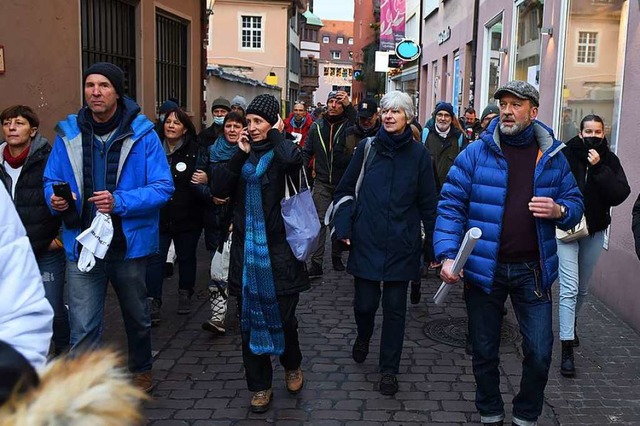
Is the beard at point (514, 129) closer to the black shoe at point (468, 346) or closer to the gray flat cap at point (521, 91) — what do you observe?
the gray flat cap at point (521, 91)

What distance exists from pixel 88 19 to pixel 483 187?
22.5 feet

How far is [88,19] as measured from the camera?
8773 mm

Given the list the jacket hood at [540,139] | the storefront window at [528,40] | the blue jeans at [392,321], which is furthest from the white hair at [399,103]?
the storefront window at [528,40]

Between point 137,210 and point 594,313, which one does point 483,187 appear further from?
point 594,313

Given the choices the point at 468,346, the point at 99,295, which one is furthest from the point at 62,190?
the point at 468,346

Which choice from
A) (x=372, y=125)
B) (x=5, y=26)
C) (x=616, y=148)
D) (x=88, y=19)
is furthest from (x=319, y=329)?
(x=88, y=19)

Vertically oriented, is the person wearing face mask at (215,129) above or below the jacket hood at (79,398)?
above

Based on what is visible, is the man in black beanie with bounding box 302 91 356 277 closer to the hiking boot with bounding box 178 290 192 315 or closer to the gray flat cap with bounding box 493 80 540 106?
the hiking boot with bounding box 178 290 192 315

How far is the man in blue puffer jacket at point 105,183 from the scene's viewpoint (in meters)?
3.84

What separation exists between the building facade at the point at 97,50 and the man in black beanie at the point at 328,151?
300cm

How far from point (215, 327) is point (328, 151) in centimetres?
294

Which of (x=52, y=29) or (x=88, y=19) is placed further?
(x=88, y=19)

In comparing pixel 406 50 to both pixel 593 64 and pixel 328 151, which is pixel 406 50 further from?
pixel 328 151

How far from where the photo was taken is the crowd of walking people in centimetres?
361
